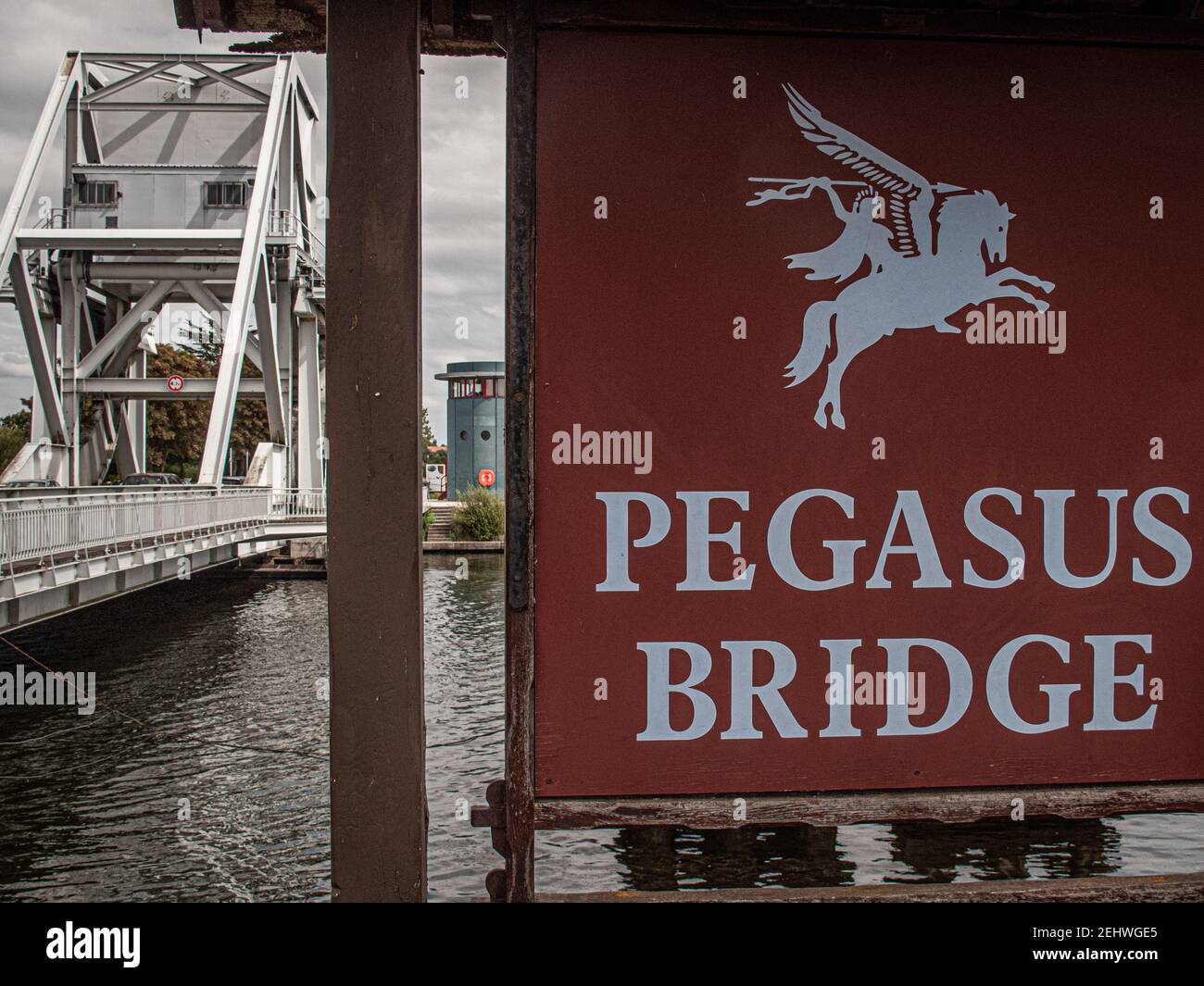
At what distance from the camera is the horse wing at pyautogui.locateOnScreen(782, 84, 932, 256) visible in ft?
12.4

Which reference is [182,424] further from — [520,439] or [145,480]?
[520,439]

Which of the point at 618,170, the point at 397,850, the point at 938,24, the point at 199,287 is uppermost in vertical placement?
the point at 199,287

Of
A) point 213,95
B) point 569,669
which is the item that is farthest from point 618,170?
point 213,95

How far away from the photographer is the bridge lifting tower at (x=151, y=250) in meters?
43.6

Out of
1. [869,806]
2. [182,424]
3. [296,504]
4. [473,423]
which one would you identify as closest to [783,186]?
[869,806]

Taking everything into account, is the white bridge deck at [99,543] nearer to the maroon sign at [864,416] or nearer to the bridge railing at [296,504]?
the bridge railing at [296,504]

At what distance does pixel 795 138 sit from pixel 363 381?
1627mm

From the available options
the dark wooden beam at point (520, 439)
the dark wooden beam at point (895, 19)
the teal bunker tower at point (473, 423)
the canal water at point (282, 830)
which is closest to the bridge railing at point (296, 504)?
the canal water at point (282, 830)

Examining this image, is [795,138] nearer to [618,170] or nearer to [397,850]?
[618,170]

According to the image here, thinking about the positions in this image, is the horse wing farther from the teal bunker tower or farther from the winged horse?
the teal bunker tower

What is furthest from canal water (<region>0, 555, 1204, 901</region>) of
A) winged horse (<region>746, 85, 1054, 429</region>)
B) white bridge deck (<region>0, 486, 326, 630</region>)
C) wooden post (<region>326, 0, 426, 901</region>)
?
winged horse (<region>746, 85, 1054, 429</region>)

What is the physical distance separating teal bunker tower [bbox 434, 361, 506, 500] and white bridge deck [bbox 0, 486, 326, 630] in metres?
37.5

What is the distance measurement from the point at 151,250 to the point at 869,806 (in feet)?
157
